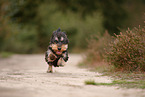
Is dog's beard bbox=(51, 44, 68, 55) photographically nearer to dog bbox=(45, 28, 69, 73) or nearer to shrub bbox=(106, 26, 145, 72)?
dog bbox=(45, 28, 69, 73)

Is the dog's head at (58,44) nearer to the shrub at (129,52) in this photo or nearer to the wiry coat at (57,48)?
the wiry coat at (57,48)

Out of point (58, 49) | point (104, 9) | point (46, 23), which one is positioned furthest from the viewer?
point (104, 9)

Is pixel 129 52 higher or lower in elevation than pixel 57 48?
lower

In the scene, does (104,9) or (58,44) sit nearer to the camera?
(58,44)

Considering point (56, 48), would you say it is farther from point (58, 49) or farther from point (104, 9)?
point (104, 9)

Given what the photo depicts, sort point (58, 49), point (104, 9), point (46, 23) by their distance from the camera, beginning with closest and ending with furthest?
point (58, 49)
point (46, 23)
point (104, 9)

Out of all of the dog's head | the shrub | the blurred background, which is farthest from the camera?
the blurred background

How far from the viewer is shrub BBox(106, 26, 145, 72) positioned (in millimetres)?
9602

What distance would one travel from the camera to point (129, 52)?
393 inches

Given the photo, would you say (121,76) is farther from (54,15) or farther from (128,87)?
(54,15)

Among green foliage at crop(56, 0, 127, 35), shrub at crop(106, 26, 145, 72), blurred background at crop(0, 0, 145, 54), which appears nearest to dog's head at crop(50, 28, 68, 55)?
Result: shrub at crop(106, 26, 145, 72)

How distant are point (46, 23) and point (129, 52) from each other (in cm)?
2646

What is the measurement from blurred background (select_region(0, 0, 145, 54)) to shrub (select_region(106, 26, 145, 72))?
17987 mm

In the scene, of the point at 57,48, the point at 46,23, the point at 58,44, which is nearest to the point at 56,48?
the point at 57,48
